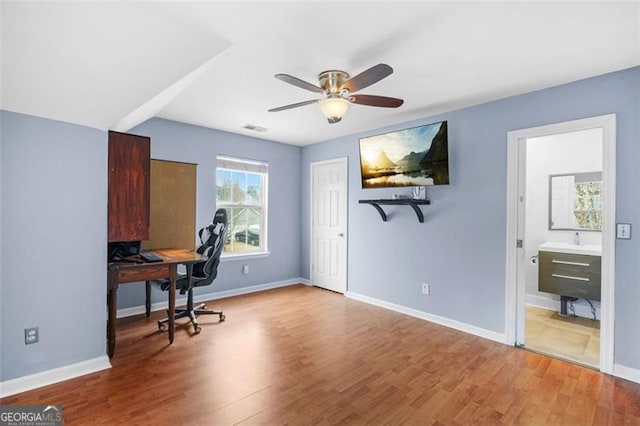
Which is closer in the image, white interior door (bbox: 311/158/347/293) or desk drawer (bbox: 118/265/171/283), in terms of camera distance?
desk drawer (bbox: 118/265/171/283)

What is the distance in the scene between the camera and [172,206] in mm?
4012

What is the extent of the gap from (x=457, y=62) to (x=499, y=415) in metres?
2.51

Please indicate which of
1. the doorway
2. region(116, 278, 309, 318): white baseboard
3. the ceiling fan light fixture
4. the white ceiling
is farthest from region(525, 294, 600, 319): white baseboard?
the ceiling fan light fixture

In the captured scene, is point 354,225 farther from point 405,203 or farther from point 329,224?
point 405,203

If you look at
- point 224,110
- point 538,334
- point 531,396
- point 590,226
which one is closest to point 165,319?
point 224,110

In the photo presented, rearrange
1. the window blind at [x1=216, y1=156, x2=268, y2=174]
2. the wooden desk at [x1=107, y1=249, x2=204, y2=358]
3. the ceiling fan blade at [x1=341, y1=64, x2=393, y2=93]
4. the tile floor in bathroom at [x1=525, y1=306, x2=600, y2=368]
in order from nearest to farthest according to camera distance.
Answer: the ceiling fan blade at [x1=341, y1=64, x2=393, y2=93], the wooden desk at [x1=107, y1=249, x2=204, y2=358], the tile floor in bathroom at [x1=525, y1=306, x2=600, y2=368], the window blind at [x1=216, y1=156, x2=268, y2=174]

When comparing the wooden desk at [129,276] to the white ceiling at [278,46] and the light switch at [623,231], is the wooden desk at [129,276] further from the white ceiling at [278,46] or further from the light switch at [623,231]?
the light switch at [623,231]

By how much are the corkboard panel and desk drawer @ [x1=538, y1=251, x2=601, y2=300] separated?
460 centimetres

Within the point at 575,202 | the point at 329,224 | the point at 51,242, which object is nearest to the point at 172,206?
the point at 51,242

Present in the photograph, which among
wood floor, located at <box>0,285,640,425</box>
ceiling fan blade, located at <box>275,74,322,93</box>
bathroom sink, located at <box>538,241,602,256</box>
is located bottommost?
wood floor, located at <box>0,285,640,425</box>

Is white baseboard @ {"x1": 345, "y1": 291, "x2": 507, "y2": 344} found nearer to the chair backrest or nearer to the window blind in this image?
the chair backrest

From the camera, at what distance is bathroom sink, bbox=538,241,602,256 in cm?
346

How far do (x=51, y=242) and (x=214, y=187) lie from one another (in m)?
2.26

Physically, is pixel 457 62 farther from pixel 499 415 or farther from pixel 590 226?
pixel 590 226
